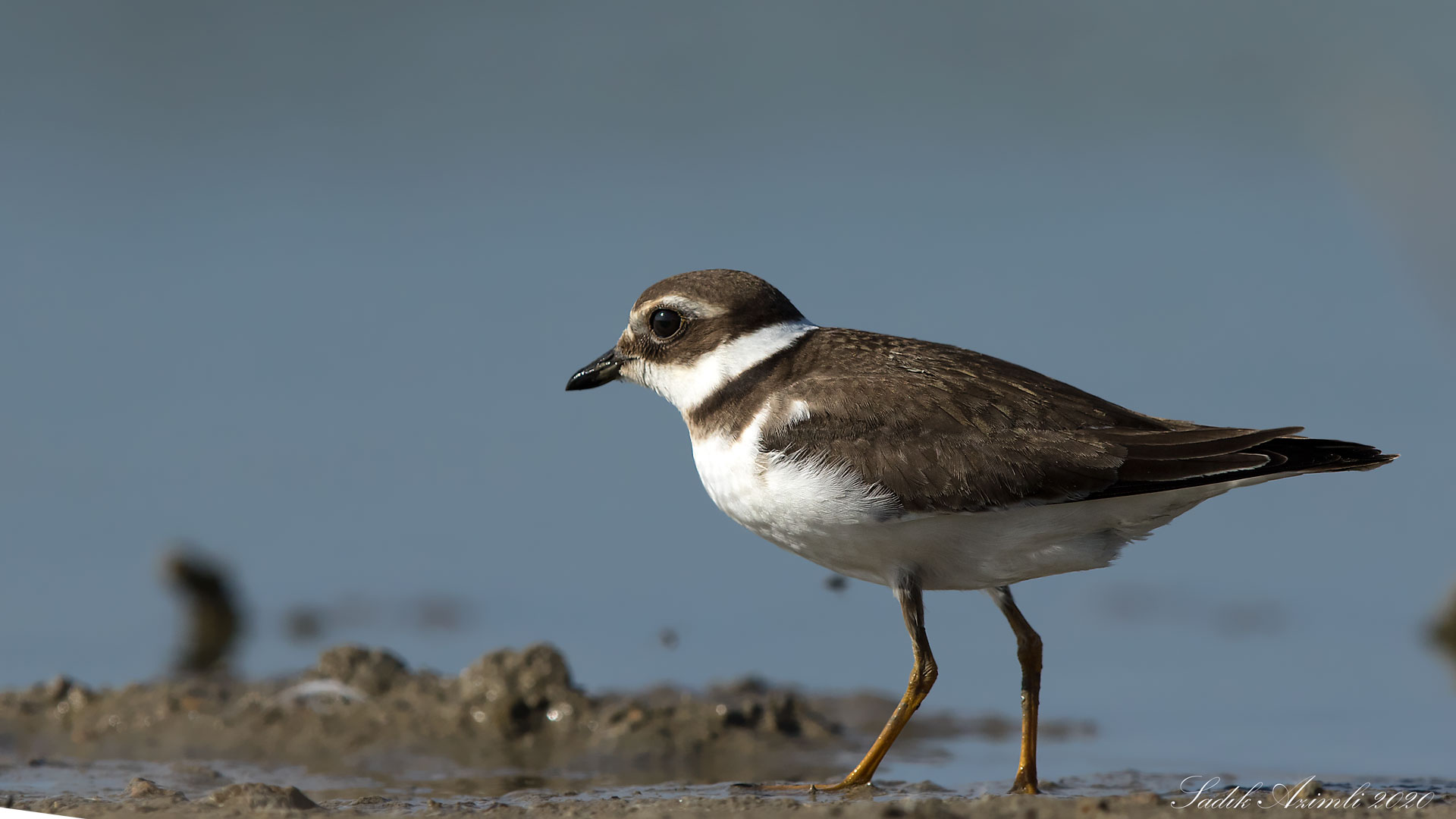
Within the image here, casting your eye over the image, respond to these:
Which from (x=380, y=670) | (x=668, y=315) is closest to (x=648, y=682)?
(x=380, y=670)

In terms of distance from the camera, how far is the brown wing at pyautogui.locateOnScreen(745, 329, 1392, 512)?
20.4 ft

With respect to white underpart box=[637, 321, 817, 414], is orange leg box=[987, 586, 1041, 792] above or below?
below

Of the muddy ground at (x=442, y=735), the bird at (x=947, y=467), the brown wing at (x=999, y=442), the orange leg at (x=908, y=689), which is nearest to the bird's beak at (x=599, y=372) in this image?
the bird at (x=947, y=467)

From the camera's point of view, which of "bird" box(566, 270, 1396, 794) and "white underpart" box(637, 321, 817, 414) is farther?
"white underpart" box(637, 321, 817, 414)

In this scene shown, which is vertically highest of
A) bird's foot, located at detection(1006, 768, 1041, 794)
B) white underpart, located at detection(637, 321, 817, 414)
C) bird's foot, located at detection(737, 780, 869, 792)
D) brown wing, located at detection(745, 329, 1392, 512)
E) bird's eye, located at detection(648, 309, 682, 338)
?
bird's eye, located at detection(648, 309, 682, 338)

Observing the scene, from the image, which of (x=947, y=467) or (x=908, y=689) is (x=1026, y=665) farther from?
(x=947, y=467)

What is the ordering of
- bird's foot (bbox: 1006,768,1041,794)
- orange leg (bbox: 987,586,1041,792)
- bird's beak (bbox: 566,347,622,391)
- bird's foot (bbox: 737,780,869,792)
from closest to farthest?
1. bird's foot (bbox: 737,780,869,792)
2. bird's foot (bbox: 1006,768,1041,794)
3. orange leg (bbox: 987,586,1041,792)
4. bird's beak (bbox: 566,347,622,391)

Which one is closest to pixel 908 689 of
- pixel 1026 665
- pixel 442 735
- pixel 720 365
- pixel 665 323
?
pixel 1026 665

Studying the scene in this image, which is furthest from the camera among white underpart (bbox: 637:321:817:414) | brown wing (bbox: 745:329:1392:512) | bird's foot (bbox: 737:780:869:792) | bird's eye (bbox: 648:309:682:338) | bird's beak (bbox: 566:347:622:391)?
bird's beak (bbox: 566:347:622:391)

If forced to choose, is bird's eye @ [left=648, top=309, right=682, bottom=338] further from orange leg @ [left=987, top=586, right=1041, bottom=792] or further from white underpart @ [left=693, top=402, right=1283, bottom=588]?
orange leg @ [left=987, top=586, right=1041, bottom=792]

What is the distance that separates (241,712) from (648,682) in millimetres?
2745

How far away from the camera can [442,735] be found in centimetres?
805

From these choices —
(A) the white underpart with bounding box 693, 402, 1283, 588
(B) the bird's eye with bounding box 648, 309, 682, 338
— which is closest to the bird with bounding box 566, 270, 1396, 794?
(A) the white underpart with bounding box 693, 402, 1283, 588

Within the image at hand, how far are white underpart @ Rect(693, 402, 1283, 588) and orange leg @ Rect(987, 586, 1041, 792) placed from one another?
461 mm
